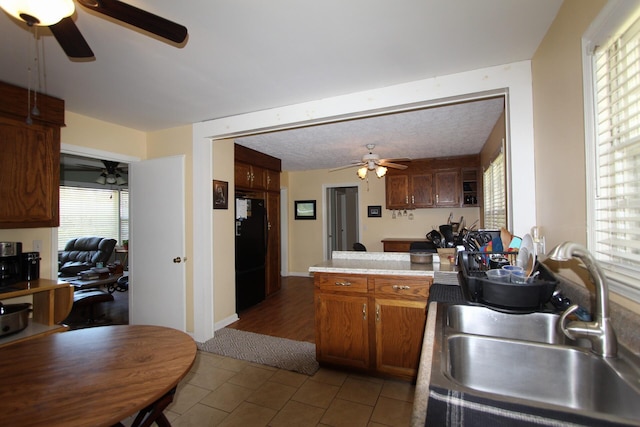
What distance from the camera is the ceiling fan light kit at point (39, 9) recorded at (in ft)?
3.23

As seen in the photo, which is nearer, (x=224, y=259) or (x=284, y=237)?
(x=224, y=259)

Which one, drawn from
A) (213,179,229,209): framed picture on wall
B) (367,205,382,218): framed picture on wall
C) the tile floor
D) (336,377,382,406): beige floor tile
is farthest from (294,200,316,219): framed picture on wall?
(336,377,382,406): beige floor tile

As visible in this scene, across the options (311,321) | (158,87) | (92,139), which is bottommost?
(311,321)

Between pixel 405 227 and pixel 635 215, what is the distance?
4.56 m

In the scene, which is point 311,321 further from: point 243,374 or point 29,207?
point 29,207

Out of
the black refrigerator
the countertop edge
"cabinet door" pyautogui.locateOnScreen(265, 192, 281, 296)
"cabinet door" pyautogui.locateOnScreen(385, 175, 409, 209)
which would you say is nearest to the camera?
the countertop edge

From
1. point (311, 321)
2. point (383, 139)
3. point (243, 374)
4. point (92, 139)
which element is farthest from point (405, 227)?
point (92, 139)

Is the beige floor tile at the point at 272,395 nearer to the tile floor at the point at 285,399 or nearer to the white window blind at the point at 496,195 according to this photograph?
the tile floor at the point at 285,399

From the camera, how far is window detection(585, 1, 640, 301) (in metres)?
0.91

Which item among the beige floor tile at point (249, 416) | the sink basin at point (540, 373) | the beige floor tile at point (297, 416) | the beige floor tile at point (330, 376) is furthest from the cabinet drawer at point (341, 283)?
the sink basin at point (540, 373)

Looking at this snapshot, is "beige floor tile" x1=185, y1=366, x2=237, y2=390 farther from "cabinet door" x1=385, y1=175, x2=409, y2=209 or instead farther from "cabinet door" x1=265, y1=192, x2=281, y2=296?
"cabinet door" x1=385, y1=175, x2=409, y2=209

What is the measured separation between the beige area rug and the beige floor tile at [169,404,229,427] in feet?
2.14

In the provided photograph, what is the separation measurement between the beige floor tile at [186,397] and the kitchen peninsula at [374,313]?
0.96 m

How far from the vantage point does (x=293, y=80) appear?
7.02 ft
